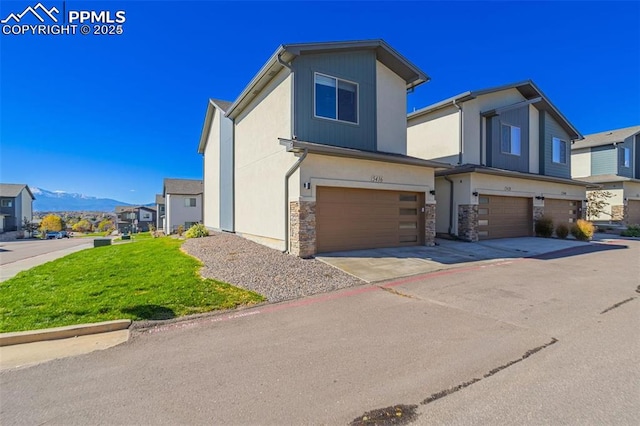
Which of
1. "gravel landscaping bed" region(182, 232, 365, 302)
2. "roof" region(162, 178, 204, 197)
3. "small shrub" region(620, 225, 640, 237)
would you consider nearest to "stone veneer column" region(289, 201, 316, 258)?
"gravel landscaping bed" region(182, 232, 365, 302)

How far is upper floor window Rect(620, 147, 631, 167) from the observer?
23938 millimetres

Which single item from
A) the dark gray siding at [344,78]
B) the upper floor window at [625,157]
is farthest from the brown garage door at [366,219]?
the upper floor window at [625,157]

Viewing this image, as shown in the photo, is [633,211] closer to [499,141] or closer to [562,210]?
[562,210]

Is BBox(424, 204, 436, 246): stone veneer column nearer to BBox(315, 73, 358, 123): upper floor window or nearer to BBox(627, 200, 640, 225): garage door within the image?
BBox(315, 73, 358, 123): upper floor window

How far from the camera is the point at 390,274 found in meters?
8.01

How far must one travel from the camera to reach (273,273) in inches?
306

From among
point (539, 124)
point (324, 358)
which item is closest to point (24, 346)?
point (324, 358)

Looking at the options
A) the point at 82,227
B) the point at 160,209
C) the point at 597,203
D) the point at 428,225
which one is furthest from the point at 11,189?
the point at 597,203

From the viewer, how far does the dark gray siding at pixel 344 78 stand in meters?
10.4

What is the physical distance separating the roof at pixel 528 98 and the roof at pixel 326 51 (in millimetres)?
3182

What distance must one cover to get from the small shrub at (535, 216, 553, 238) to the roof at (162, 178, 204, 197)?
33472 millimetres

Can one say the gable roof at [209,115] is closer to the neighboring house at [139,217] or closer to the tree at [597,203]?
the tree at [597,203]

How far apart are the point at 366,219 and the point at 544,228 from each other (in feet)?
39.2

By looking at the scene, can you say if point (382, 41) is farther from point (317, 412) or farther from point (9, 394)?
point (9, 394)
